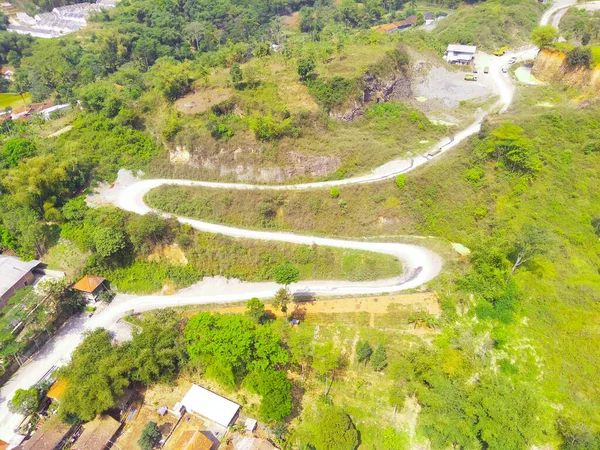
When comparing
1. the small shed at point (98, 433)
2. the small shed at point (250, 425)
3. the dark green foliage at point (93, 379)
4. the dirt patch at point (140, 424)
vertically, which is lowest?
the dirt patch at point (140, 424)

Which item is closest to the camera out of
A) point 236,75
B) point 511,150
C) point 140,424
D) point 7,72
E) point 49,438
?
point 49,438

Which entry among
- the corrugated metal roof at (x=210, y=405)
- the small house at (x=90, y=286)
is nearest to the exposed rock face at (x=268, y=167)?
the small house at (x=90, y=286)

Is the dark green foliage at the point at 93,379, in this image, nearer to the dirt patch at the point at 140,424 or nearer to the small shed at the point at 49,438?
the small shed at the point at 49,438

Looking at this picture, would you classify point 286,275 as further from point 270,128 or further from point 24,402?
point 24,402

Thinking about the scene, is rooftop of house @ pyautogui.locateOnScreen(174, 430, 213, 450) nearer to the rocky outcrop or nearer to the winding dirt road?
the winding dirt road

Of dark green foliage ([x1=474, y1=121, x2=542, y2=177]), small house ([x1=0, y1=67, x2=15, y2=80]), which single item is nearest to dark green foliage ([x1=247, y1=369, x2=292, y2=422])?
dark green foliage ([x1=474, y1=121, x2=542, y2=177])

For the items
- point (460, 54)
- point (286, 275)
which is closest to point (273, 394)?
Answer: point (286, 275)
